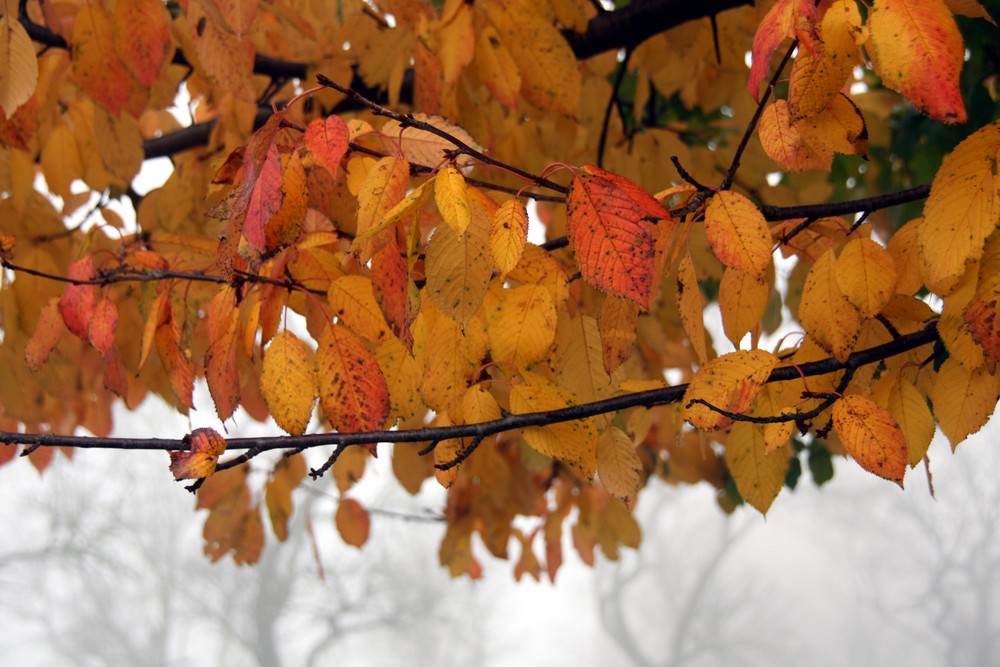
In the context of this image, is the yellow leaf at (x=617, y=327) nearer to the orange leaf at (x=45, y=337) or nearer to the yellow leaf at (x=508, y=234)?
the yellow leaf at (x=508, y=234)

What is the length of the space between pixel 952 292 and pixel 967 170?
0.10 meters

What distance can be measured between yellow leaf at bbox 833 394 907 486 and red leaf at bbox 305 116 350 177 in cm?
38

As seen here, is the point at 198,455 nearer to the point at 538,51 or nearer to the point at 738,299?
the point at 738,299

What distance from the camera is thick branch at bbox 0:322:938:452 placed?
0.65 metres

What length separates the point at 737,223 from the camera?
1.98 feet

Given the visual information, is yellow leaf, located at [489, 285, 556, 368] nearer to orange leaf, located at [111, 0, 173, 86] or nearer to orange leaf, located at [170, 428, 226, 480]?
orange leaf, located at [170, 428, 226, 480]

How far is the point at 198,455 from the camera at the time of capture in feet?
2.09

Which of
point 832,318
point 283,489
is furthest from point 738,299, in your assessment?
point 283,489

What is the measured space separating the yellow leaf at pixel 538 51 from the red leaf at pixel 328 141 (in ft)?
1.45

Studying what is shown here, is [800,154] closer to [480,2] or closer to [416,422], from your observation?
[480,2]

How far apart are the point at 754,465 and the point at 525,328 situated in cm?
24

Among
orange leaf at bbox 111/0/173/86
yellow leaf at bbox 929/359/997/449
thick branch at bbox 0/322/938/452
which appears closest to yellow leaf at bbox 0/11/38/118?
orange leaf at bbox 111/0/173/86

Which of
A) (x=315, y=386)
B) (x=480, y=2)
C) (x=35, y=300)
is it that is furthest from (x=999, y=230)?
(x=35, y=300)

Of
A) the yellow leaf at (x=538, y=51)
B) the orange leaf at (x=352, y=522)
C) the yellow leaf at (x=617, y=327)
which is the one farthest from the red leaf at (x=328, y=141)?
the orange leaf at (x=352, y=522)
